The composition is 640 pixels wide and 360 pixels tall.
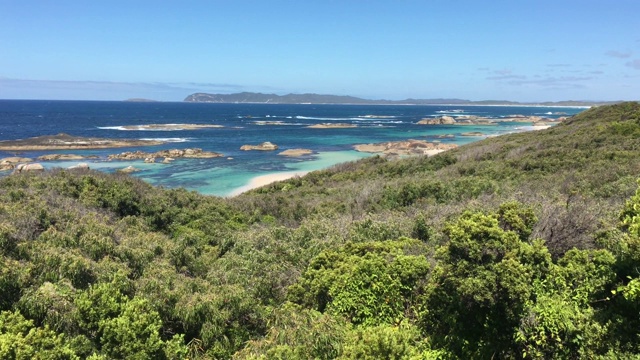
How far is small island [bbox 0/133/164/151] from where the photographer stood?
182 ft

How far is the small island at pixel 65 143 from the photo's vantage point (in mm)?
55562

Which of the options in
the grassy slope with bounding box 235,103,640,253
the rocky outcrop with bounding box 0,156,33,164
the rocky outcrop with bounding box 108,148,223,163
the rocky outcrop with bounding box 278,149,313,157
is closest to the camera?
the grassy slope with bounding box 235,103,640,253

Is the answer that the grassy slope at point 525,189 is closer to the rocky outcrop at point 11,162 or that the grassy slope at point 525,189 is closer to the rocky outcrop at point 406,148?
the rocky outcrop at point 406,148

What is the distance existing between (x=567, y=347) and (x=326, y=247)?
5523 millimetres

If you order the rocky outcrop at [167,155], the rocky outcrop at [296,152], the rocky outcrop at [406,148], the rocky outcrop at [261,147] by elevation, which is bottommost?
the rocky outcrop at [167,155]

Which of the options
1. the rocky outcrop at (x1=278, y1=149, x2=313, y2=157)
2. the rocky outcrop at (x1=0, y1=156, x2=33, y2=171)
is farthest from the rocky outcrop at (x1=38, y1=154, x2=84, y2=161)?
the rocky outcrop at (x1=278, y1=149, x2=313, y2=157)

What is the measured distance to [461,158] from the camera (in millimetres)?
29375

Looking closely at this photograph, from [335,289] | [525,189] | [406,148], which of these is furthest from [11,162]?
[525,189]

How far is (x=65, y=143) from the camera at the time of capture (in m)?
58.4

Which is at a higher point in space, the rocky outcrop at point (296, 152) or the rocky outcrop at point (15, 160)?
the rocky outcrop at point (296, 152)

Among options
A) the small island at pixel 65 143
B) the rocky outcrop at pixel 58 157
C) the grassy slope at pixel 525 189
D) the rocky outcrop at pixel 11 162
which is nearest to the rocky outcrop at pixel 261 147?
the small island at pixel 65 143

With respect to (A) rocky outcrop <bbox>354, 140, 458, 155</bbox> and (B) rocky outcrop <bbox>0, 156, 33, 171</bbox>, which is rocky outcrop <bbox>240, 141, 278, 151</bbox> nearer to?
(A) rocky outcrop <bbox>354, 140, 458, 155</bbox>

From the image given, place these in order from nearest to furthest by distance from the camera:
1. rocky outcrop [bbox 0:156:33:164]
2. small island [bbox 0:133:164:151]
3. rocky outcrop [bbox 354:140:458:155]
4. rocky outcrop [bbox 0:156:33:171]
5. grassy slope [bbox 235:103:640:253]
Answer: grassy slope [bbox 235:103:640:253] → rocky outcrop [bbox 0:156:33:171] → rocky outcrop [bbox 0:156:33:164] → rocky outcrop [bbox 354:140:458:155] → small island [bbox 0:133:164:151]

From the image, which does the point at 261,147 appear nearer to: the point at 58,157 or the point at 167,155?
the point at 167,155
